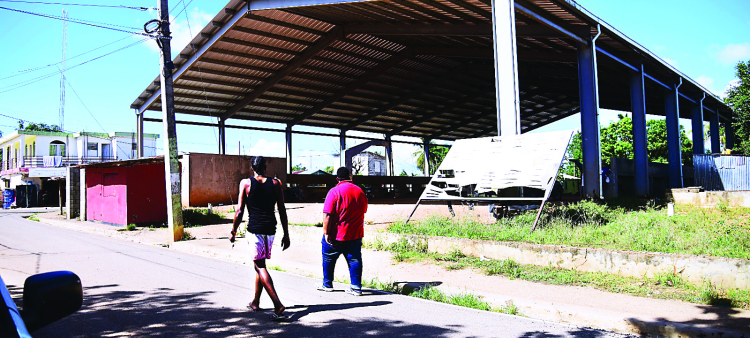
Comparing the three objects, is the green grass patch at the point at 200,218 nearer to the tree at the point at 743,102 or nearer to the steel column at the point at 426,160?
the steel column at the point at 426,160

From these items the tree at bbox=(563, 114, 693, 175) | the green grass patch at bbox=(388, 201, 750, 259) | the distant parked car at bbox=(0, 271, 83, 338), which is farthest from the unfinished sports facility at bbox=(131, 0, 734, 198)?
the distant parked car at bbox=(0, 271, 83, 338)

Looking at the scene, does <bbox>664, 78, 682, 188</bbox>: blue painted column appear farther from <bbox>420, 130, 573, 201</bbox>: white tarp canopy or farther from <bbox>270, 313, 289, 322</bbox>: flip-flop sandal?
<bbox>270, 313, 289, 322</bbox>: flip-flop sandal

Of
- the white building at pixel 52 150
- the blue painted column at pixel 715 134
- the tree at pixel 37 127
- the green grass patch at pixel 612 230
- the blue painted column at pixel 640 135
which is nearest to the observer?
the green grass patch at pixel 612 230

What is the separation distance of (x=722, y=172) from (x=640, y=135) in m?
4.82

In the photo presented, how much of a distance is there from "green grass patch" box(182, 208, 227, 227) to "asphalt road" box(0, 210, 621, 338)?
26.9 ft

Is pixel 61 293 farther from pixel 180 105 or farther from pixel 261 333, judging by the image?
pixel 180 105

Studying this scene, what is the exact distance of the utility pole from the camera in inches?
525

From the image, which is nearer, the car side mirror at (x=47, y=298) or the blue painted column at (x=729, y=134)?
the car side mirror at (x=47, y=298)

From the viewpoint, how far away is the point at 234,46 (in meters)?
23.9

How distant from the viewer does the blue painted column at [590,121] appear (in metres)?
17.2

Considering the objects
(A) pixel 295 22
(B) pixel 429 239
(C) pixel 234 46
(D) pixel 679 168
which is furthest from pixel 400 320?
(D) pixel 679 168

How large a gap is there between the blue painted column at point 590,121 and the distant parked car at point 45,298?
1698cm

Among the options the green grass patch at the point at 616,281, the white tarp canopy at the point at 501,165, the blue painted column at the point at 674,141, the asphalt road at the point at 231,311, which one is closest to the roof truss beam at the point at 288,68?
the white tarp canopy at the point at 501,165

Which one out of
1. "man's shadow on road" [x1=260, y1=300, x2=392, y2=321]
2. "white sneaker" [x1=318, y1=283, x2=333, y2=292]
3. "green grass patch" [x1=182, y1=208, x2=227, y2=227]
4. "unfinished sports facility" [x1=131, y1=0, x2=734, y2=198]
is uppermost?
"unfinished sports facility" [x1=131, y1=0, x2=734, y2=198]
